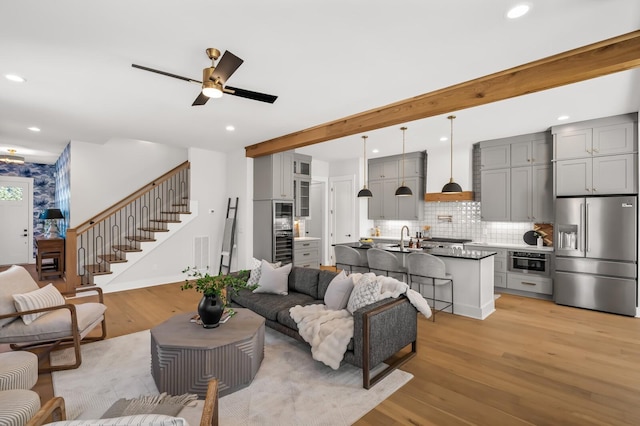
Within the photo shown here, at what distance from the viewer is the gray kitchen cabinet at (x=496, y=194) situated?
228 inches

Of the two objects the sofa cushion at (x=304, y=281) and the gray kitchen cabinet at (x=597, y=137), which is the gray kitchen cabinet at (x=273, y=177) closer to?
the sofa cushion at (x=304, y=281)

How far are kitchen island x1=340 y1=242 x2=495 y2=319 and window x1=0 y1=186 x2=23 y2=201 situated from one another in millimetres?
10260

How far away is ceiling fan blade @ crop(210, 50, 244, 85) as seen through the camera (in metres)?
2.34

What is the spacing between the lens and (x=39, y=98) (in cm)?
390

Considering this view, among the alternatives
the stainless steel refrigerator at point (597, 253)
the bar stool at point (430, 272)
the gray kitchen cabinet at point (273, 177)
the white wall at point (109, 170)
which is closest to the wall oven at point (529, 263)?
the stainless steel refrigerator at point (597, 253)

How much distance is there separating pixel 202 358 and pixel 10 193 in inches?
366

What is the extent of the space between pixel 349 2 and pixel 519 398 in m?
3.21

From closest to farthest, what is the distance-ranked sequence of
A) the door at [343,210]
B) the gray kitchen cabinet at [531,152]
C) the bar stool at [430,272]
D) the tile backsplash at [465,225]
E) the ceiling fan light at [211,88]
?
1. the ceiling fan light at [211,88]
2. the bar stool at [430,272]
3. the gray kitchen cabinet at [531,152]
4. the tile backsplash at [465,225]
5. the door at [343,210]

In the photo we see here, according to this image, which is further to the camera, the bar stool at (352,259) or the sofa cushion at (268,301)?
the bar stool at (352,259)

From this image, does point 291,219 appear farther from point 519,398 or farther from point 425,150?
point 519,398

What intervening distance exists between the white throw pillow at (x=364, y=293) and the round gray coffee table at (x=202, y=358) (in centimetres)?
95

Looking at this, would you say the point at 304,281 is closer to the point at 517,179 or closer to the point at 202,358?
the point at 202,358

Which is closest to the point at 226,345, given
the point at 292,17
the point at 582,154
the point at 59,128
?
the point at 292,17

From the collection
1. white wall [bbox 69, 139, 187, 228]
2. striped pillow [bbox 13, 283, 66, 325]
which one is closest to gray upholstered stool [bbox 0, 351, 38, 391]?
striped pillow [bbox 13, 283, 66, 325]
